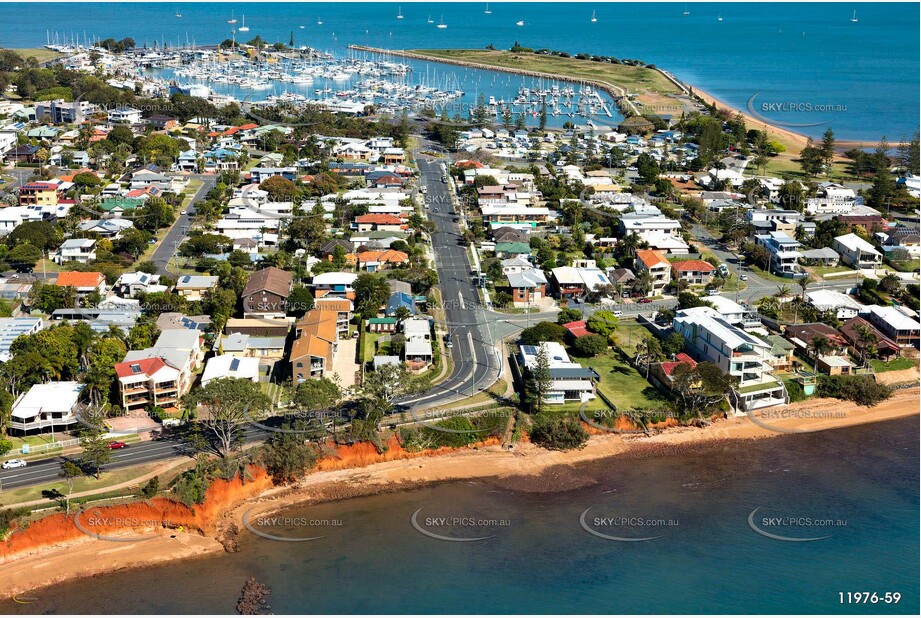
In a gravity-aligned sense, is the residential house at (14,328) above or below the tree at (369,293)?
below

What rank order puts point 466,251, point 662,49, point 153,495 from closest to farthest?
1. point 153,495
2. point 466,251
3. point 662,49

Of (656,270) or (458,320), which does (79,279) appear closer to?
(458,320)

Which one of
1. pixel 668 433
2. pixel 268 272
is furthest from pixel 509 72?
pixel 668 433

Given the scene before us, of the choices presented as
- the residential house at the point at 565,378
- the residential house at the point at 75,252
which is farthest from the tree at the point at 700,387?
the residential house at the point at 75,252

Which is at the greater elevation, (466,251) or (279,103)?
(279,103)

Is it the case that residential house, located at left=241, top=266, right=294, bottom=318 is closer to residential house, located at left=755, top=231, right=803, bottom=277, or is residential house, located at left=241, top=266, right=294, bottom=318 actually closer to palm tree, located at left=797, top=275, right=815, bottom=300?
palm tree, located at left=797, top=275, right=815, bottom=300

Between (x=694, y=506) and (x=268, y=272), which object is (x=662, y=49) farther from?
(x=694, y=506)

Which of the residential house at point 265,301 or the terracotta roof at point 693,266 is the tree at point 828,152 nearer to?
the terracotta roof at point 693,266
